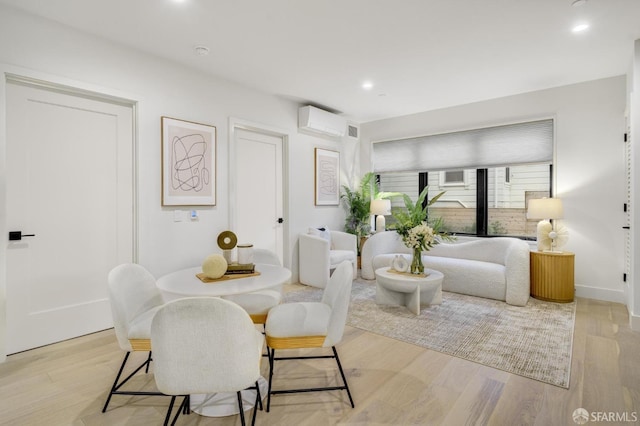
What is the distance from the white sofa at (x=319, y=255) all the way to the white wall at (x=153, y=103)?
0.65ft

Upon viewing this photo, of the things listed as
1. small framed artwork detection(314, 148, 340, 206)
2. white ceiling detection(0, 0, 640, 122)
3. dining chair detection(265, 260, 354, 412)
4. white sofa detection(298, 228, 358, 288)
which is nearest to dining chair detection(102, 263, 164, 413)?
dining chair detection(265, 260, 354, 412)

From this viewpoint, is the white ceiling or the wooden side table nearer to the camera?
the white ceiling

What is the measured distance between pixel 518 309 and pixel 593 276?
1285mm

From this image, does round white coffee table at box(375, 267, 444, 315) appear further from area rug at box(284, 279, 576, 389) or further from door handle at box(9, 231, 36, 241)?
door handle at box(9, 231, 36, 241)

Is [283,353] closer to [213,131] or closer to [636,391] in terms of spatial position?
[636,391]

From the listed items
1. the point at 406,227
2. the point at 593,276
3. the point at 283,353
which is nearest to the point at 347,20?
the point at 406,227

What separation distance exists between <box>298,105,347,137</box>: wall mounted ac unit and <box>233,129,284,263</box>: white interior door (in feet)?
1.55

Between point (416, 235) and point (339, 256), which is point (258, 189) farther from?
point (416, 235)

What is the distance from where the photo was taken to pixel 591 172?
161 inches

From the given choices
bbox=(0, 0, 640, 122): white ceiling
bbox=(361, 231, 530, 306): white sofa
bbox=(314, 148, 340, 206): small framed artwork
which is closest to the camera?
bbox=(0, 0, 640, 122): white ceiling

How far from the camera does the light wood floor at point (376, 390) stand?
1832 mm

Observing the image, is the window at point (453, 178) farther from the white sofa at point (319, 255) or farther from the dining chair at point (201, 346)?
the dining chair at point (201, 346)

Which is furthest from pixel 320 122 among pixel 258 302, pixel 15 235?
pixel 15 235

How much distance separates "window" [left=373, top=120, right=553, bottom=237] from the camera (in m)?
4.63
